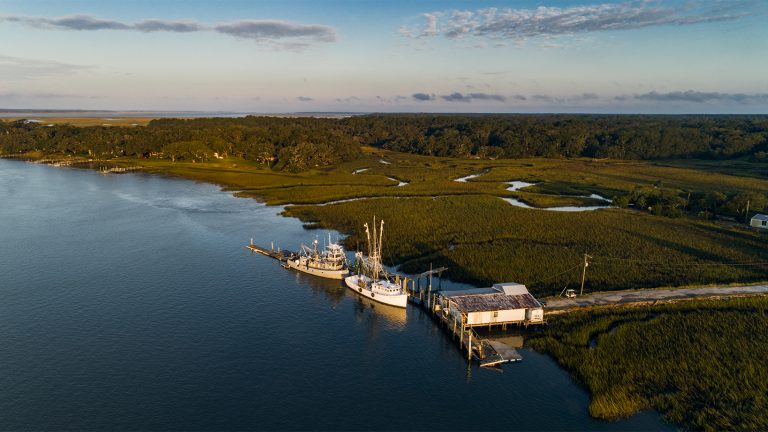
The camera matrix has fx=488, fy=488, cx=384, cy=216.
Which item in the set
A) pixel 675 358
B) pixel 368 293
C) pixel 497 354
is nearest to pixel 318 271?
pixel 368 293

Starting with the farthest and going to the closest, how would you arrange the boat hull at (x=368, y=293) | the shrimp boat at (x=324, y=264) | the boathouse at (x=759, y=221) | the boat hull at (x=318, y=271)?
the boathouse at (x=759, y=221) < the shrimp boat at (x=324, y=264) < the boat hull at (x=318, y=271) < the boat hull at (x=368, y=293)

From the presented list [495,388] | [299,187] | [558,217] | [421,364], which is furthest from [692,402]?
[299,187]

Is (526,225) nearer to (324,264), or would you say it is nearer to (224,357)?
(324,264)

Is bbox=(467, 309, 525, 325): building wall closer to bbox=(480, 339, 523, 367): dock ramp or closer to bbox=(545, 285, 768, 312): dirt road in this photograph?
bbox=(480, 339, 523, 367): dock ramp

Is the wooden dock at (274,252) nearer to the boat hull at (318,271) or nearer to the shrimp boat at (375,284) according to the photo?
the boat hull at (318,271)

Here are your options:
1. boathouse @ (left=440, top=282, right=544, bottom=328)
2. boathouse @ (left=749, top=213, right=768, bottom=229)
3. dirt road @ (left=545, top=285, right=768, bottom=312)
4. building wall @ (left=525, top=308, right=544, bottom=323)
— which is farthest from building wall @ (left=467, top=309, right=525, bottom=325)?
boathouse @ (left=749, top=213, right=768, bottom=229)

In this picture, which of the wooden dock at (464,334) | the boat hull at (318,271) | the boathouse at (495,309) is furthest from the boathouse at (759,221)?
the boat hull at (318,271)

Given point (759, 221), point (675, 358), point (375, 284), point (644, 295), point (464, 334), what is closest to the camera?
point (675, 358)

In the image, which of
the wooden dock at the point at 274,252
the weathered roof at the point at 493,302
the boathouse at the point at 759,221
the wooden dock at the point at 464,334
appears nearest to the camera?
the wooden dock at the point at 464,334
